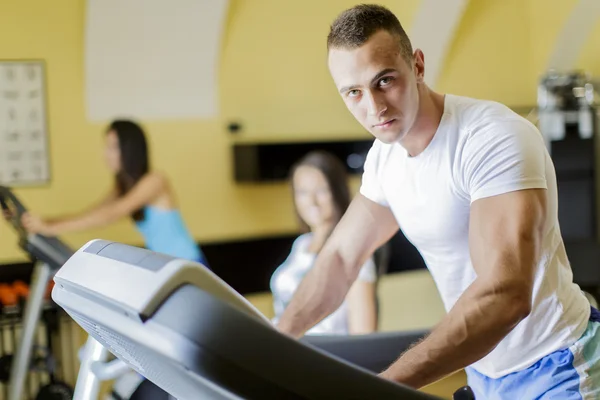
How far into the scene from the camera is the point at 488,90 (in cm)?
554

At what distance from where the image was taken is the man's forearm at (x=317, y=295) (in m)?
1.58

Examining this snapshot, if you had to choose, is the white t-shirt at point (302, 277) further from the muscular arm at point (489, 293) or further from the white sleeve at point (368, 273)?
the muscular arm at point (489, 293)

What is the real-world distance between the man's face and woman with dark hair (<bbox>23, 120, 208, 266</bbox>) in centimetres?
263

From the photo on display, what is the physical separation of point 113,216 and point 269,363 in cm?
334

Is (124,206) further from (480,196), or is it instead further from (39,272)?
(480,196)

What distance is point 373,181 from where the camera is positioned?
161cm

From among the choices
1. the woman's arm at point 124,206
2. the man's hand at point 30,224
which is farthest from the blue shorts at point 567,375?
the woman's arm at point 124,206

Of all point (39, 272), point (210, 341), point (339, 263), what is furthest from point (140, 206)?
point (210, 341)

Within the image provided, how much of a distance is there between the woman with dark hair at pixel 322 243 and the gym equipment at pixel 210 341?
6.30 ft

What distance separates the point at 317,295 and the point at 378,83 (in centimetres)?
49

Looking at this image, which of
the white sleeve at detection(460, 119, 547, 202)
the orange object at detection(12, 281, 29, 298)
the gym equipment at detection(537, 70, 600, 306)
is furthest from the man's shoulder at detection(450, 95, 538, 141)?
the gym equipment at detection(537, 70, 600, 306)

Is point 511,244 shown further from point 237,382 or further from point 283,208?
point 283,208

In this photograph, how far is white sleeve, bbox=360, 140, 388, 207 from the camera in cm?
159

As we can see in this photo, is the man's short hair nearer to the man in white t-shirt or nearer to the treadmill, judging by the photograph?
the man in white t-shirt
